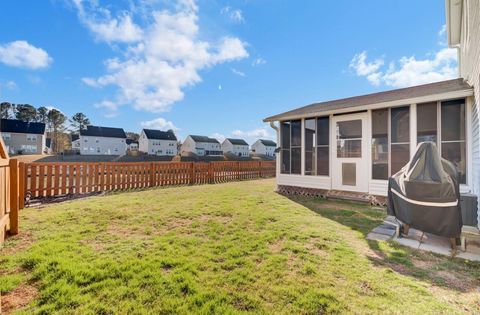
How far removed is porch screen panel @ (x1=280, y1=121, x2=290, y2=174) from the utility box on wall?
5.29 m

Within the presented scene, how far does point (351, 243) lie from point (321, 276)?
1.44m

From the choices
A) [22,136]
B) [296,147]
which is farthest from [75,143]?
[296,147]

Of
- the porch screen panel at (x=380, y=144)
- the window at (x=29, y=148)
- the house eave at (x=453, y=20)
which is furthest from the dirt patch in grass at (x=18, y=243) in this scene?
the window at (x=29, y=148)

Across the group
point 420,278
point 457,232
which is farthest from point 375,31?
point 420,278

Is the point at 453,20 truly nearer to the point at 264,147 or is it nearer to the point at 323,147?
the point at 323,147

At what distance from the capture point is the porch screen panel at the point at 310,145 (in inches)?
329

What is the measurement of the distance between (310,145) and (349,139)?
1413 millimetres

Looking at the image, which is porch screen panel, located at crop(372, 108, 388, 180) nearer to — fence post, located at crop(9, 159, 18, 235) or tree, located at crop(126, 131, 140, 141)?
fence post, located at crop(9, 159, 18, 235)

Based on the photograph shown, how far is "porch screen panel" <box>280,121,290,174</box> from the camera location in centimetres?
912

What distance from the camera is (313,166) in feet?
27.3

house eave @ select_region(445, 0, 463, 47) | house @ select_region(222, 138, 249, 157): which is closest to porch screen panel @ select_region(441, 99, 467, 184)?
house eave @ select_region(445, 0, 463, 47)

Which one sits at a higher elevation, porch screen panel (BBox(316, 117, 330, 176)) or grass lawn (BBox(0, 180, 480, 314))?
porch screen panel (BBox(316, 117, 330, 176))

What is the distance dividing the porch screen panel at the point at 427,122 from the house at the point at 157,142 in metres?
51.7

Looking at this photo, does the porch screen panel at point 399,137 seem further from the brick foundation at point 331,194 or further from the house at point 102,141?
the house at point 102,141
